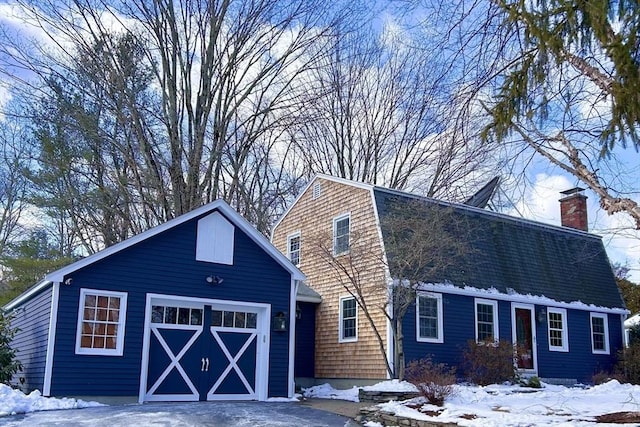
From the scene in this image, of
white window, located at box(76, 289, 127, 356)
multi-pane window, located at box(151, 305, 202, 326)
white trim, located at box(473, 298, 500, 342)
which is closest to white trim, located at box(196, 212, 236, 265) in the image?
multi-pane window, located at box(151, 305, 202, 326)

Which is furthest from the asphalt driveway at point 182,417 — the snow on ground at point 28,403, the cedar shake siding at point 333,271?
the cedar shake siding at point 333,271

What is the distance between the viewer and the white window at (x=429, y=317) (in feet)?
55.2

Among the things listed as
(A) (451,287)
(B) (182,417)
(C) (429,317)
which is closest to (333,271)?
(C) (429,317)

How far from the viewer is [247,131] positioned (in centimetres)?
2352

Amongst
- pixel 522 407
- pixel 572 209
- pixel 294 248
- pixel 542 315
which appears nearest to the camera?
pixel 522 407

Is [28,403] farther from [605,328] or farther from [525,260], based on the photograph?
[605,328]

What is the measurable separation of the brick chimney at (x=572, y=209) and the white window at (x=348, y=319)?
377 inches

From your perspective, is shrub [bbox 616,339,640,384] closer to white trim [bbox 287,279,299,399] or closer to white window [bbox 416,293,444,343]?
white window [bbox 416,293,444,343]

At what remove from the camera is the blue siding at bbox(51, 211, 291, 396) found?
508 inches

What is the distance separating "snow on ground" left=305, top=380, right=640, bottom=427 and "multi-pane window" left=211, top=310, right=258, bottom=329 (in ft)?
12.1

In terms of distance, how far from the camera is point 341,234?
61.9 ft

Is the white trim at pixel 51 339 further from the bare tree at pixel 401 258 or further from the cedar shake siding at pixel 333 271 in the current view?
the cedar shake siding at pixel 333 271

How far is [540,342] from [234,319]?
920 cm

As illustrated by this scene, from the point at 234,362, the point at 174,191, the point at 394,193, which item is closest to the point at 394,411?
the point at 234,362
